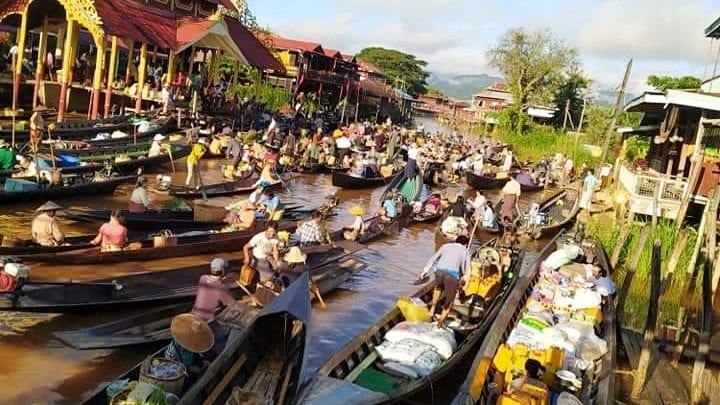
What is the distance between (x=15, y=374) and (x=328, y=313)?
525 centimetres

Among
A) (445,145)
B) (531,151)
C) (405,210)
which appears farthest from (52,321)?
(531,151)

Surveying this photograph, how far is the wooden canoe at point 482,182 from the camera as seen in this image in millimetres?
29345

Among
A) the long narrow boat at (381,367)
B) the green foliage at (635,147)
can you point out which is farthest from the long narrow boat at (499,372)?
the green foliage at (635,147)

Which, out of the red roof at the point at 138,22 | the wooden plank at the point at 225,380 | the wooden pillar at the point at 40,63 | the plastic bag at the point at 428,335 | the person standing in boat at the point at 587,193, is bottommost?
the wooden plank at the point at 225,380

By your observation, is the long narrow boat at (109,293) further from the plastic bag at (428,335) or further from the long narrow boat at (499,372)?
the long narrow boat at (499,372)

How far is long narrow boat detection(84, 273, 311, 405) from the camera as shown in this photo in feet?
21.9

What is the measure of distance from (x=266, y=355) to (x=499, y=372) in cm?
279

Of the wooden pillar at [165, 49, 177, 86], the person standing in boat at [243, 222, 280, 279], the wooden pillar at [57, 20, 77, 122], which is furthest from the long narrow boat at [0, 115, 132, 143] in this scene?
the person standing in boat at [243, 222, 280, 279]

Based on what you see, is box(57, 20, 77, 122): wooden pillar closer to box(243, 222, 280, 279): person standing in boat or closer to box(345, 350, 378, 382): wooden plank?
box(243, 222, 280, 279): person standing in boat

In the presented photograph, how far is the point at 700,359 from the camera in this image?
30.1ft

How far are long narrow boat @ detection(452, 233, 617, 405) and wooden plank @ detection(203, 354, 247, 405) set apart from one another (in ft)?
7.44

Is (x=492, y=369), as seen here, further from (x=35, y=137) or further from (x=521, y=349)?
(x=35, y=137)

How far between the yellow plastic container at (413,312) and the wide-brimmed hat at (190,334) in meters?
3.52

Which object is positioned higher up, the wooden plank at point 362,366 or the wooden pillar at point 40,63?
the wooden pillar at point 40,63
